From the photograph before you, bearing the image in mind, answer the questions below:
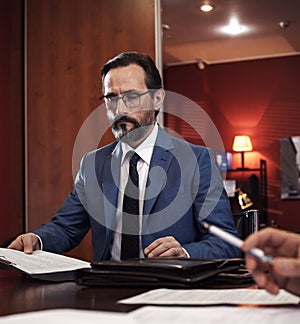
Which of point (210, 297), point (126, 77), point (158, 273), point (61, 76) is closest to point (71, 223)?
point (126, 77)

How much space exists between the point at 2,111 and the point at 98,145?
650 mm

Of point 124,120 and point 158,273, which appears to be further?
point 124,120

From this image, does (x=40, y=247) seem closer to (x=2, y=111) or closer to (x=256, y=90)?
A: (x=2, y=111)

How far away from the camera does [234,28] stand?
14.6ft

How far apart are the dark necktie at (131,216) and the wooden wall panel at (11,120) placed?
1.85m

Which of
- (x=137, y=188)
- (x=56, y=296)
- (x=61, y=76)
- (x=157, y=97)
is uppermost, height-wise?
(x=61, y=76)

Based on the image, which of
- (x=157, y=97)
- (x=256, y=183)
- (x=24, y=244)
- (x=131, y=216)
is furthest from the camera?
(x=256, y=183)

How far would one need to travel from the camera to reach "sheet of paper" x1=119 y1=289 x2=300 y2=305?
0.91 metres

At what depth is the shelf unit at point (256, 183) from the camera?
4922 mm

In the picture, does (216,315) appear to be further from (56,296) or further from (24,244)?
(24,244)

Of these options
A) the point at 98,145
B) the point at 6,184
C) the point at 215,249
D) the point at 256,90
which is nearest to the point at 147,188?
the point at 215,249

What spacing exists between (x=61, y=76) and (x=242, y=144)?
192cm

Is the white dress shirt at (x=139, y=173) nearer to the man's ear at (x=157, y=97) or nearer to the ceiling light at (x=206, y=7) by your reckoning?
the man's ear at (x=157, y=97)

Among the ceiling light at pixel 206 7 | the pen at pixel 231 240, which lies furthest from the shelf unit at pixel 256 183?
the pen at pixel 231 240
